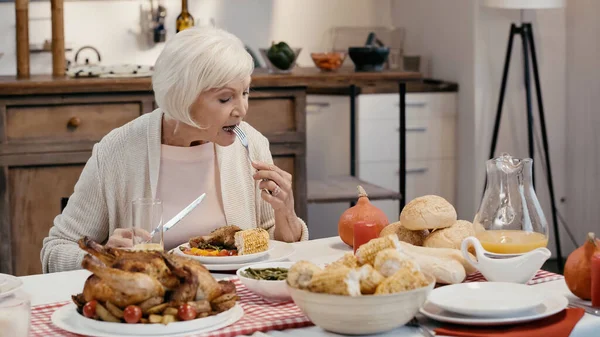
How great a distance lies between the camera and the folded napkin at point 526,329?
4.90 feet

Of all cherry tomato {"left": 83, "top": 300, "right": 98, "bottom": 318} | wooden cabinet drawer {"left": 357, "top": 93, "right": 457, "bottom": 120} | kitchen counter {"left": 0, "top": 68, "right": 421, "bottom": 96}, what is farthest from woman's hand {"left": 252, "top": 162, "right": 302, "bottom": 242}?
wooden cabinet drawer {"left": 357, "top": 93, "right": 457, "bottom": 120}

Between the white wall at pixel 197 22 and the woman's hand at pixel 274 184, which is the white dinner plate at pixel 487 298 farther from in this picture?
the white wall at pixel 197 22

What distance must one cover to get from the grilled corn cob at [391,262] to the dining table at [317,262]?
0.10 meters

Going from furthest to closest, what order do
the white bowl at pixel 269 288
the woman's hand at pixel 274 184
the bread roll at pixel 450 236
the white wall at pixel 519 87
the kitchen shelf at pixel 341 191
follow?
the white wall at pixel 519 87 → the kitchen shelf at pixel 341 191 → the woman's hand at pixel 274 184 → the bread roll at pixel 450 236 → the white bowl at pixel 269 288

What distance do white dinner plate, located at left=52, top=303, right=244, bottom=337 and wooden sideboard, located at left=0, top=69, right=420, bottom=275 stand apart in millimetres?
2041

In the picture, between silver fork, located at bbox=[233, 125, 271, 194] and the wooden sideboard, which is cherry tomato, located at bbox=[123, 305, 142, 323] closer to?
silver fork, located at bbox=[233, 125, 271, 194]

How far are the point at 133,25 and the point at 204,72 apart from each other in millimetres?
2867

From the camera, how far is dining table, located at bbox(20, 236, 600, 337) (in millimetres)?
1545

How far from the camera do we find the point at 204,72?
7.47 ft

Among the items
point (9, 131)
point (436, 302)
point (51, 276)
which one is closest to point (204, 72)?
point (51, 276)

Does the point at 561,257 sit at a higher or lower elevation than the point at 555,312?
lower

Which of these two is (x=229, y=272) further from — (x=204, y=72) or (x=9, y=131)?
(x=9, y=131)

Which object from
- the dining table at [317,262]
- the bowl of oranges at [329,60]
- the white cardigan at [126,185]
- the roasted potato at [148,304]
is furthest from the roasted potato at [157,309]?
the bowl of oranges at [329,60]

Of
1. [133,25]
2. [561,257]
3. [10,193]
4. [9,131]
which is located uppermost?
[133,25]
